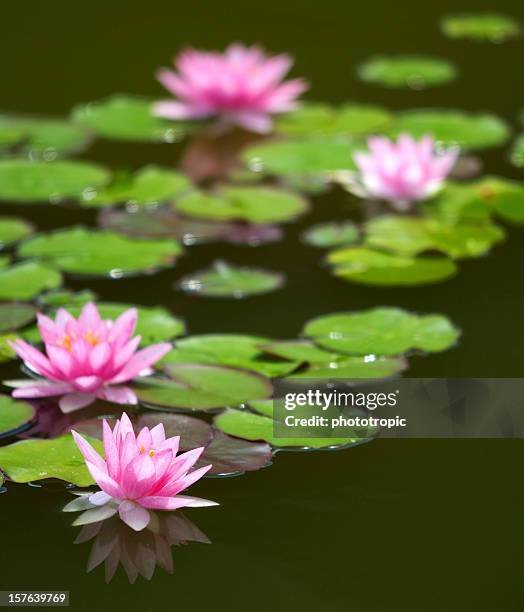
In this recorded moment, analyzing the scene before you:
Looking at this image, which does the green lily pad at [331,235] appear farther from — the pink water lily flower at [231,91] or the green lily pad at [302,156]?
the pink water lily flower at [231,91]

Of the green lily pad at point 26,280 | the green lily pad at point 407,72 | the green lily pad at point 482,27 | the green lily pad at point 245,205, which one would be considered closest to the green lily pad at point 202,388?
the green lily pad at point 26,280

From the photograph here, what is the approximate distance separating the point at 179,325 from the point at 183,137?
117 centimetres

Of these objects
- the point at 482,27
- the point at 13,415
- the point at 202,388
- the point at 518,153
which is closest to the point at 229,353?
the point at 202,388

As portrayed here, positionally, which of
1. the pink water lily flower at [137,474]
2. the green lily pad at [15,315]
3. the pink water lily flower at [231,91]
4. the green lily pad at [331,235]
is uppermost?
the pink water lily flower at [231,91]

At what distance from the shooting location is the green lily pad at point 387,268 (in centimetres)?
213

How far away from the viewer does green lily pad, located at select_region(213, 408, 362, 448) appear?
1534 mm

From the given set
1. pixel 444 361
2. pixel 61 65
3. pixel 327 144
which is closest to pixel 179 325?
pixel 444 361

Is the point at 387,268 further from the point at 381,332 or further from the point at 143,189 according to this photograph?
the point at 143,189

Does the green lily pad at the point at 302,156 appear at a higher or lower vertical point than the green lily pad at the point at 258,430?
higher

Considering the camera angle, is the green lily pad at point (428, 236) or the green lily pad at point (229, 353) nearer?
the green lily pad at point (229, 353)

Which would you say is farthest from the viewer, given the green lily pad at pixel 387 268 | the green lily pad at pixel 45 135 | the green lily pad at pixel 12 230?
the green lily pad at pixel 45 135

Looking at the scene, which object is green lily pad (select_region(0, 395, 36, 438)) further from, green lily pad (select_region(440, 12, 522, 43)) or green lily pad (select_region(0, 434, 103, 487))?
green lily pad (select_region(440, 12, 522, 43))

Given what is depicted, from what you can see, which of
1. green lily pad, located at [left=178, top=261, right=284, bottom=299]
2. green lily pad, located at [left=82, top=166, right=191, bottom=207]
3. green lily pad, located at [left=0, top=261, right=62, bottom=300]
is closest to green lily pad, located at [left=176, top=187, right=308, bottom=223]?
green lily pad, located at [left=82, top=166, right=191, bottom=207]

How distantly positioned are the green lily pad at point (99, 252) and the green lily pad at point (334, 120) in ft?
2.68
